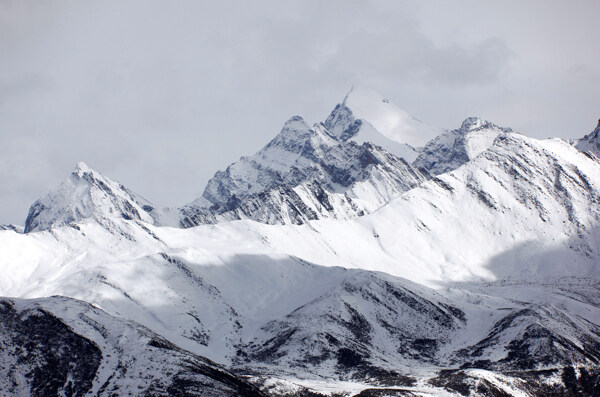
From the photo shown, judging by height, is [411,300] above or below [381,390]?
above

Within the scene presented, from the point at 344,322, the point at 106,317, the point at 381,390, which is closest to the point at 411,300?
the point at 344,322

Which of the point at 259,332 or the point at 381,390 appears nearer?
the point at 381,390

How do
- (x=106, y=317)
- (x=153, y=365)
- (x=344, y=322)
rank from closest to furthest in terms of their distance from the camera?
(x=153, y=365)
(x=106, y=317)
(x=344, y=322)

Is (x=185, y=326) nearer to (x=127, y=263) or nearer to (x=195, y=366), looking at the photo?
(x=127, y=263)

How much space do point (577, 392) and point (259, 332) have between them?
79.9 m

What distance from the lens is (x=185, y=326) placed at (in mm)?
164625

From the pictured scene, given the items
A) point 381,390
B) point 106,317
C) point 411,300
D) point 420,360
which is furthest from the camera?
point 411,300

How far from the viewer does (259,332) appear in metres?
170

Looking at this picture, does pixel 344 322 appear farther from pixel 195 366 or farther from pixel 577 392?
pixel 195 366

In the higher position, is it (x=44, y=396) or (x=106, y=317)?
(x=106, y=317)

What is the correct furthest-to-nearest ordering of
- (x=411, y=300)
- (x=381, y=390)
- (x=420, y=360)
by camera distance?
(x=411, y=300) < (x=420, y=360) < (x=381, y=390)

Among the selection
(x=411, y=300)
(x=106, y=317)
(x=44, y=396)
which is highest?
(x=411, y=300)

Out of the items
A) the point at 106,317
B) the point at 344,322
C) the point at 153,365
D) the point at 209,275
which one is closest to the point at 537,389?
the point at 344,322

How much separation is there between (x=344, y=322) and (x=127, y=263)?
67.2 metres
